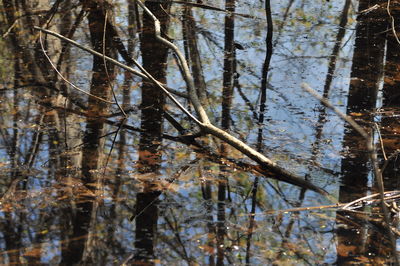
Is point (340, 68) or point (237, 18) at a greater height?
point (237, 18)

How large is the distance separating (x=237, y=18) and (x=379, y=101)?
13.4 ft

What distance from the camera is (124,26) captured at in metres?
9.84

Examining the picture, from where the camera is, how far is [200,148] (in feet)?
18.8

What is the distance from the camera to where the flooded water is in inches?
167

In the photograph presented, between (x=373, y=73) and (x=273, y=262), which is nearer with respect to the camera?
(x=273, y=262)

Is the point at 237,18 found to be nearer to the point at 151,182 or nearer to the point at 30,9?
the point at 30,9

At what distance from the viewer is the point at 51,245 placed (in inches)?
165

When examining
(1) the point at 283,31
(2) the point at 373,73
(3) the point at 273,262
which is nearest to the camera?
(3) the point at 273,262

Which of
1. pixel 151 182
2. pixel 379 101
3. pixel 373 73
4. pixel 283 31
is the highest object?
pixel 283 31

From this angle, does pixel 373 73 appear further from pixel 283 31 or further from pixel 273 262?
pixel 273 262

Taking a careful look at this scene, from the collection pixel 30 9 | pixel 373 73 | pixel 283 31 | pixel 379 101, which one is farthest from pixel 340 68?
pixel 30 9

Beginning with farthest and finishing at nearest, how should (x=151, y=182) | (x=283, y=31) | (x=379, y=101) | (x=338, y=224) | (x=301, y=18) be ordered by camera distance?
1. (x=301, y=18)
2. (x=283, y=31)
3. (x=379, y=101)
4. (x=151, y=182)
5. (x=338, y=224)

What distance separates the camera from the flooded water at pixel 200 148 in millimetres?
4250

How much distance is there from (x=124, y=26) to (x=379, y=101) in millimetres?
4782
